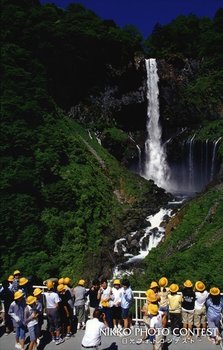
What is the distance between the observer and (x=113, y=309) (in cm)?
1003

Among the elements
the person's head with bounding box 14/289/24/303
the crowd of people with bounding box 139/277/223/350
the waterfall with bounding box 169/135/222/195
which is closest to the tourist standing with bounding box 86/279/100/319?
the crowd of people with bounding box 139/277/223/350

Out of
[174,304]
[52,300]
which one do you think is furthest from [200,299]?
[52,300]

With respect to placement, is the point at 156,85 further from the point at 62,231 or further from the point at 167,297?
the point at 167,297

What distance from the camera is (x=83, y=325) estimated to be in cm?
1045

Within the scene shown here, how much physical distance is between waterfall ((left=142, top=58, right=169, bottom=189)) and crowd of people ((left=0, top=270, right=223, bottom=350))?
28634mm

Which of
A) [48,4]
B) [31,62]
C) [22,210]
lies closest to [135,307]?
[22,210]

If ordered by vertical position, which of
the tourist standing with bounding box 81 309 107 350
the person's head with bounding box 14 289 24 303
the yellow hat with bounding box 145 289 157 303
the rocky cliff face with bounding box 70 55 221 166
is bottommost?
the tourist standing with bounding box 81 309 107 350

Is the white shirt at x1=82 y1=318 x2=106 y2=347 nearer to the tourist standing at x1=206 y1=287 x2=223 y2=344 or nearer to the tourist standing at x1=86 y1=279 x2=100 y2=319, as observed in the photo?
the tourist standing at x1=86 y1=279 x2=100 y2=319

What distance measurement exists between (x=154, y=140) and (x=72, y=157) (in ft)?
50.8

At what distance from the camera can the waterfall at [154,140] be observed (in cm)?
3866

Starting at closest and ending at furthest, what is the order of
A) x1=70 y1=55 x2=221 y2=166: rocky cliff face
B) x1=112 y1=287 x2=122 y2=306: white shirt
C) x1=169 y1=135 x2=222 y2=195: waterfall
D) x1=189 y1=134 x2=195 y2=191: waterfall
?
x1=112 y1=287 x2=122 y2=306: white shirt, x1=169 y1=135 x2=222 y2=195: waterfall, x1=189 y1=134 x2=195 y2=191: waterfall, x1=70 y1=55 x2=221 y2=166: rocky cliff face

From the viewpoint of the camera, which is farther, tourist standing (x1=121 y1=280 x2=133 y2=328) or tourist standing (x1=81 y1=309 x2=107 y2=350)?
tourist standing (x1=121 y1=280 x2=133 y2=328)

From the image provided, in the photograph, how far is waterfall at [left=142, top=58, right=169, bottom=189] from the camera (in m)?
38.7

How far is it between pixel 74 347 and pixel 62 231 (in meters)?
13.1
